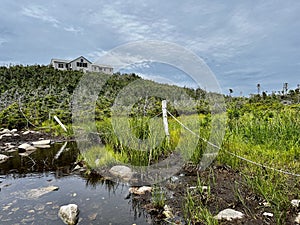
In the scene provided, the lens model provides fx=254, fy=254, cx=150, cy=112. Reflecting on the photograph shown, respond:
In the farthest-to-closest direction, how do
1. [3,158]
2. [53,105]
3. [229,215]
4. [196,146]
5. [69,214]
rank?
[53,105] < [3,158] < [196,146] < [69,214] < [229,215]

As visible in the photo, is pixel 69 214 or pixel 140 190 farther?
pixel 140 190

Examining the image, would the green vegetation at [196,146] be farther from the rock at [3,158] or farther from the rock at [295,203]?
the rock at [3,158]

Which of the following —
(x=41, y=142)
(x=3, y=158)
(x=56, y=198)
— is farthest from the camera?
(x=41, y=142)

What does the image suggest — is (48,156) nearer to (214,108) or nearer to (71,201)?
(71,201)

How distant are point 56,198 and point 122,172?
3.82 ft

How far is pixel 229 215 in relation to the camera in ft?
8.79

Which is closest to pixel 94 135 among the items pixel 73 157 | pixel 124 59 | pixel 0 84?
pixel 73 157

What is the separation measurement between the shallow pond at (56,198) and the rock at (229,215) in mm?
812

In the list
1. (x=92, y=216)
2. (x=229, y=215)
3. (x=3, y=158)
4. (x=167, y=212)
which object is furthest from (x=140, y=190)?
(x=3, y=158)

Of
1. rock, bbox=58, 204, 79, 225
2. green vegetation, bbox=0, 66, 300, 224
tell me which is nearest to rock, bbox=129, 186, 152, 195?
green vegetation, bbox=0, 66, 300, 224

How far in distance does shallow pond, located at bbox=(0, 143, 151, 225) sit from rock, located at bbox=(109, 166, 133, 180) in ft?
0.88

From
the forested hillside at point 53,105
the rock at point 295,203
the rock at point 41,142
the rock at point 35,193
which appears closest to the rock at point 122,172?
the rock at point 35,193

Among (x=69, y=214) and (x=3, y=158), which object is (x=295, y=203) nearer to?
(x=69, y=214)

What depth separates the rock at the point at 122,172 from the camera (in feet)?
13.9
